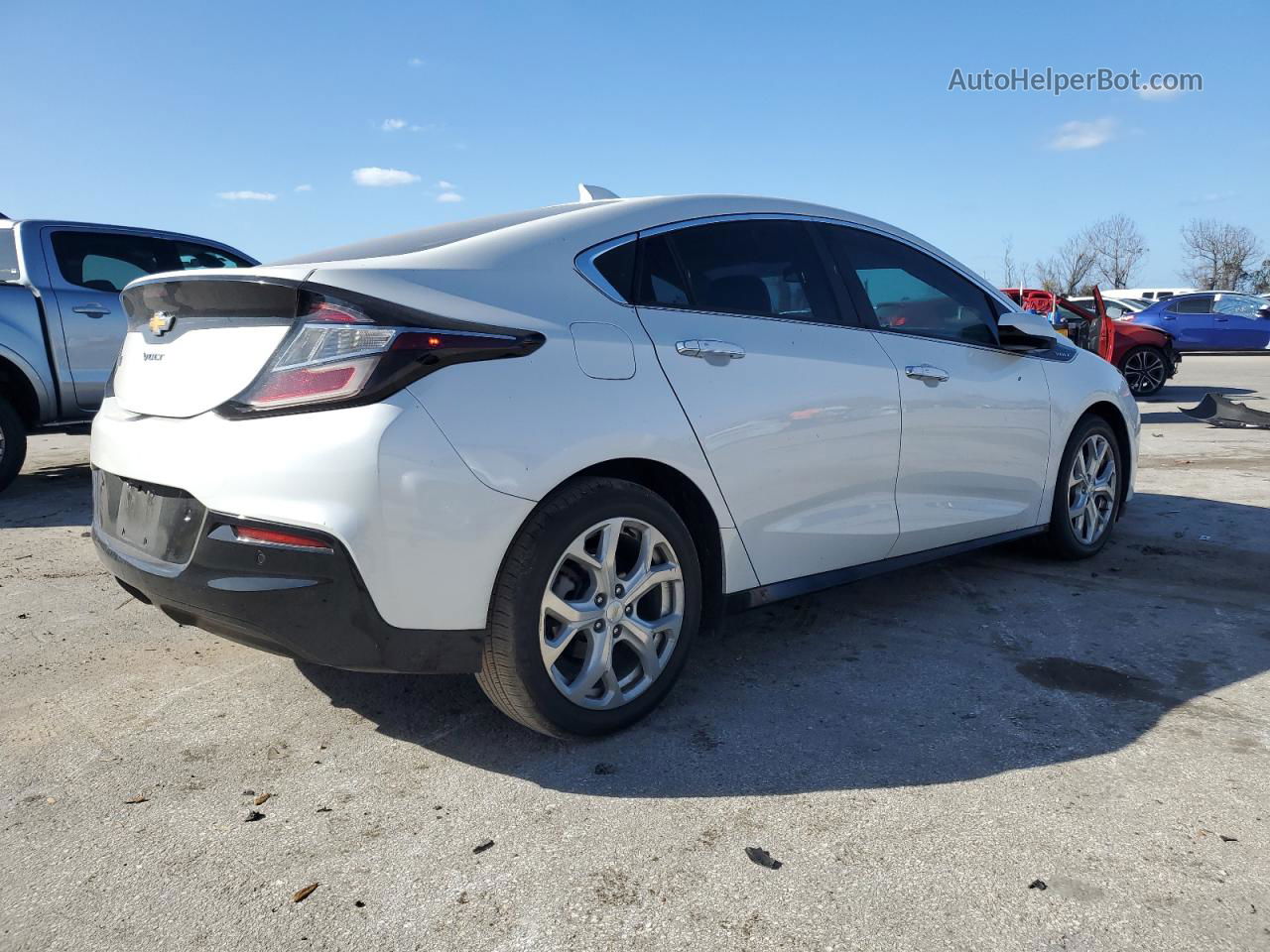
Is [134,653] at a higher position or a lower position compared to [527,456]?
lower

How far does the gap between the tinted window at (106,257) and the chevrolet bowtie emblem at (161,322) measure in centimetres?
466

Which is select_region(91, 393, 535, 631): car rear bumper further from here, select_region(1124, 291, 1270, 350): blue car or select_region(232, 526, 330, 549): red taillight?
select_region(1124, 291, 1270, 350): blue car

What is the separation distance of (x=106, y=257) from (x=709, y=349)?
19.4 feet

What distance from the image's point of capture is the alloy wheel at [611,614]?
2918 millimetres

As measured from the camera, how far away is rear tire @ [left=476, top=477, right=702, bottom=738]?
2775mm

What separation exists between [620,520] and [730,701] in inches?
32.1

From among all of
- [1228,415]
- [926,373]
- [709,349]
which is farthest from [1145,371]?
[709,349]

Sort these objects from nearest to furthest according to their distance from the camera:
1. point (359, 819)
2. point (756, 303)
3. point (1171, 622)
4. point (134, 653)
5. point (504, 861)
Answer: point (504, 861)
point (359, 819)
point (756, 303)
point (134, 653)
point (1171, 622)

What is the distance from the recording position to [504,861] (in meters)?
2.43

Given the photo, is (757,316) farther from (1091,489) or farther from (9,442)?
(9,442)

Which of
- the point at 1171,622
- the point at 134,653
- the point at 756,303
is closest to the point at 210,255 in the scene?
the point at 134,653

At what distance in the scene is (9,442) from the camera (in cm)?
672

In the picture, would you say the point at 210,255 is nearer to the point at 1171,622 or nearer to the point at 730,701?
the point at 730,701

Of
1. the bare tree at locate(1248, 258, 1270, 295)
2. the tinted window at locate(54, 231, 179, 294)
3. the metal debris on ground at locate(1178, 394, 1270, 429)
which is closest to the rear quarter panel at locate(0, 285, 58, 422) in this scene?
the tinted window at locate(54, 231, 179, 294)
